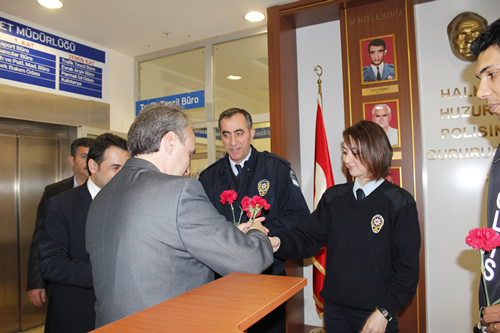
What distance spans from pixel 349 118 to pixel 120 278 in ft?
10.2

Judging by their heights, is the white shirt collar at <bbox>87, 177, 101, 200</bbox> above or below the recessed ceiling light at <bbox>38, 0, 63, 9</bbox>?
below

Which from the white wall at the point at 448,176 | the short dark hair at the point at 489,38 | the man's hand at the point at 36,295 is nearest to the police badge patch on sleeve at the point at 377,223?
the short dark hair at the point at 489,38

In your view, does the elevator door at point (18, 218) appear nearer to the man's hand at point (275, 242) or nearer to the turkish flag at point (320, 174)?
the turkish flag at point (320, 174)

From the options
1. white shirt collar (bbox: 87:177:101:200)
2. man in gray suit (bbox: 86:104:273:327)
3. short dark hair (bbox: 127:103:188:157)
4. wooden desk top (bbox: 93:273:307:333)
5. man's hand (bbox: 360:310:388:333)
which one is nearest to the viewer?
wooden desk top (bbox: 93:273:307:333)

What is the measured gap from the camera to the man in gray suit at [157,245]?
117cm

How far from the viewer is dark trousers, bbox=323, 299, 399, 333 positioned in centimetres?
176

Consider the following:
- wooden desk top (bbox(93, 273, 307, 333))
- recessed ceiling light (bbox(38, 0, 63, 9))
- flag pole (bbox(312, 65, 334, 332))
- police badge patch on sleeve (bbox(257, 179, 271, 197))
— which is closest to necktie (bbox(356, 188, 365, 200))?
Result: police badge patch on sleeve (bbox(257, 179, 271, 197))

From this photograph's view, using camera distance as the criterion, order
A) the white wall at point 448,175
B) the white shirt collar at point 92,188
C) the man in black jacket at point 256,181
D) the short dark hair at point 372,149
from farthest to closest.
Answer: the white wall at point 448,175
the man in black jacket at point 256,181
the white shirt collar at point 92,188
the short dark hair at point 372,149

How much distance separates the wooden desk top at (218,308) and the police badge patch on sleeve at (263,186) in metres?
→ 1.36

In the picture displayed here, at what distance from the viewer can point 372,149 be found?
1.89 meters

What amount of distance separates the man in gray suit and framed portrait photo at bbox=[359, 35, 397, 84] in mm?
2951

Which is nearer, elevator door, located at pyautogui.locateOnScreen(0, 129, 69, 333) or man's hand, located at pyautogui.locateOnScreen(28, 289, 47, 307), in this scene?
man's hand, located at pyautogui.locateOnScreen(28, 289, 47, 307)

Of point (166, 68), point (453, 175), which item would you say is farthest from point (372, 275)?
point (166, 68)

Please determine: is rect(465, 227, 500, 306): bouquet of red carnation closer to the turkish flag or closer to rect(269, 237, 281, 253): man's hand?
rect(269, 237, 281, 253): man's hand
